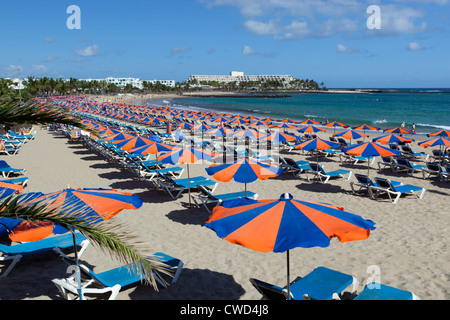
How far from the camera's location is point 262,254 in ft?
18.9

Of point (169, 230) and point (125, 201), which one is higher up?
point (125, 201)

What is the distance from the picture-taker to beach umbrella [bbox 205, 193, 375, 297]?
317 centimetres

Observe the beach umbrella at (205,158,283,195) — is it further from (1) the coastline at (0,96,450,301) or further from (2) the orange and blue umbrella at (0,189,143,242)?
(2) the orange and blue umbrella at (0,189,143,242)

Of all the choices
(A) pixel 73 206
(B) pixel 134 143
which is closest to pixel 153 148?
(B) pixel 134 143

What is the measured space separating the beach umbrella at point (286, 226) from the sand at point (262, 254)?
4.91ft

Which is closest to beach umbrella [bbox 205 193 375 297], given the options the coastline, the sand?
the coastline

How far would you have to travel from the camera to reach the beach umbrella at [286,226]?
317cm

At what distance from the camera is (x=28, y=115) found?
3.43 metres

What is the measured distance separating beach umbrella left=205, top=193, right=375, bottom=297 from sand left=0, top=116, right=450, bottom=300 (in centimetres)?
150

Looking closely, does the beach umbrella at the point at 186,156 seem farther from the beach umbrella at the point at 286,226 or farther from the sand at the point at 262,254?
the beach umbrella at the point at 286,226

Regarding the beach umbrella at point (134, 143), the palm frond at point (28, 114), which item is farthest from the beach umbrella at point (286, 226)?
the beach umbrella at point (134, 143)
